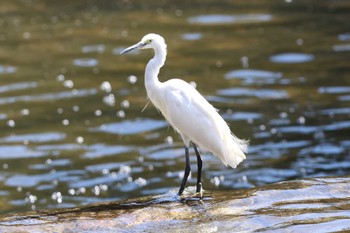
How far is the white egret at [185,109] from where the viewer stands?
7.55 m

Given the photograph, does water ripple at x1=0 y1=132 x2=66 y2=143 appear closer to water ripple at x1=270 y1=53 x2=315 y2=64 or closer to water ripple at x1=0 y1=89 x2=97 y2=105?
water ripple at x1=0 y1=89 x2=97 y2=105

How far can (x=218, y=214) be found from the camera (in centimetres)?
712

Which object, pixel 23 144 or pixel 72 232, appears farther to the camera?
pixel 23 144

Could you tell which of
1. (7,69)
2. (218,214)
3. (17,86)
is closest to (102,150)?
(17,86)

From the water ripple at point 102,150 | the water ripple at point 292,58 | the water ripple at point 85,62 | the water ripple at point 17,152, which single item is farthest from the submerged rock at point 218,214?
the water ripple at point 85,62

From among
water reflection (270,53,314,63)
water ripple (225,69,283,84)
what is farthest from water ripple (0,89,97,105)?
water reflection (270,53,314,63)

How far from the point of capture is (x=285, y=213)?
7020 mm

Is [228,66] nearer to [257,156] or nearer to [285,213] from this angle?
[257,156]

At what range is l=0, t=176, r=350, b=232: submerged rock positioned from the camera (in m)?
6.78

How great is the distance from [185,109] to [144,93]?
25.0 feet

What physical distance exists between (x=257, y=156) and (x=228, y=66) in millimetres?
3899

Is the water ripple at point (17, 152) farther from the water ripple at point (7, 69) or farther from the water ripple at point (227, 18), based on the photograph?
the water ripple at point (227, 18)

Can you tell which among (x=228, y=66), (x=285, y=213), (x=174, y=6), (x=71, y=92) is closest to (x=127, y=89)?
(x=71, y=92)

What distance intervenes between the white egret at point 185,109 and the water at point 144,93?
3.96 metres
